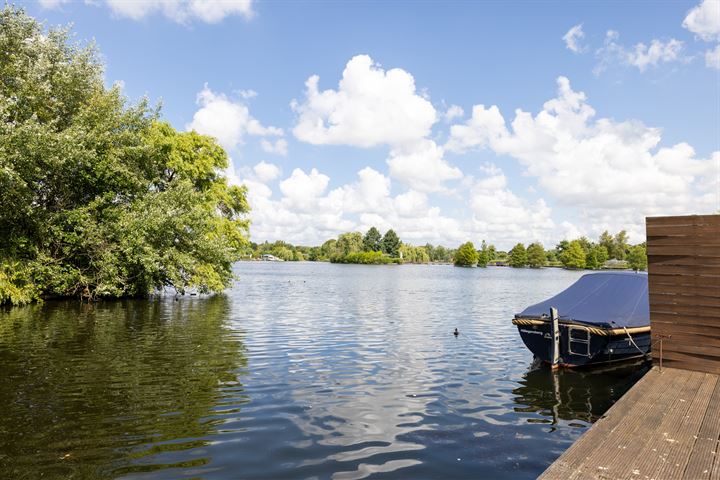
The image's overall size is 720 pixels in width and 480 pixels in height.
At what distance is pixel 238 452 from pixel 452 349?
1170cm

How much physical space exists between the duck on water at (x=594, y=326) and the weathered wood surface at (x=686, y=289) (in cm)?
459

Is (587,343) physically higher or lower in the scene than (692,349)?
lower

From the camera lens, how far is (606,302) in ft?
51.6

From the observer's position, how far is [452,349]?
59.1 ft

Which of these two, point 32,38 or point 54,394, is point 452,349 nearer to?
point 54,394

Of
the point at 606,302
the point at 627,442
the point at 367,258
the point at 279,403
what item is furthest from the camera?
the point at 367,258

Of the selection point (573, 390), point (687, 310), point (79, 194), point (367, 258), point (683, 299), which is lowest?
point (573, 390)

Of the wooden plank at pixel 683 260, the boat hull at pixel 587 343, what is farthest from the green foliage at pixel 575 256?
the wooden plank at pixel 683 260

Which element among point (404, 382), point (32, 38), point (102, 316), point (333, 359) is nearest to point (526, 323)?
point (404, 382)

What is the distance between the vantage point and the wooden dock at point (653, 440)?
4.93 metres

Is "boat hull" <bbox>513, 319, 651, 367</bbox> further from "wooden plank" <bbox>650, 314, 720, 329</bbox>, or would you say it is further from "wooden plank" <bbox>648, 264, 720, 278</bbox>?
"wooden plank" <bbox>648, 264, 720, 278</bbox>

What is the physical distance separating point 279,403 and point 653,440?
7.38m

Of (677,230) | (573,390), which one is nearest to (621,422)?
(677,230)

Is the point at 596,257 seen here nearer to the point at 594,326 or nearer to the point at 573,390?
the point at 594,326
